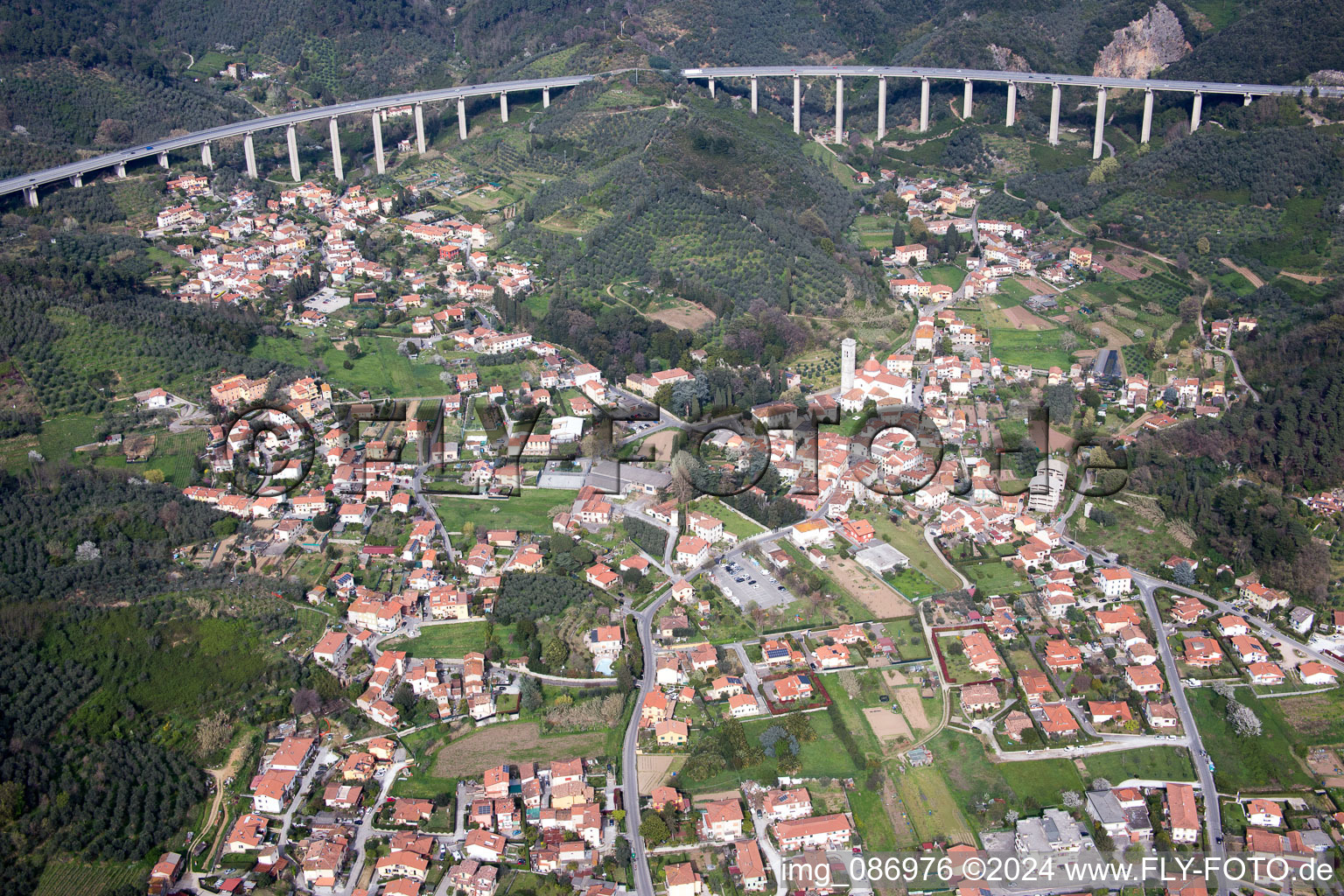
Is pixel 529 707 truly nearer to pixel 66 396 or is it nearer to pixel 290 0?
pixel 66 396

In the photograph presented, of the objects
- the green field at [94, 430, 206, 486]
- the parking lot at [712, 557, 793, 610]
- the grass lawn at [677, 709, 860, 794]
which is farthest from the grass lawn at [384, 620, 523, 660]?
the green field at [94, 430, 206, 486]

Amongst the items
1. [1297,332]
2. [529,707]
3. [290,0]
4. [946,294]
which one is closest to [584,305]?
[946,294]

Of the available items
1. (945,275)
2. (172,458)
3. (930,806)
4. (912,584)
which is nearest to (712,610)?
(912,584)

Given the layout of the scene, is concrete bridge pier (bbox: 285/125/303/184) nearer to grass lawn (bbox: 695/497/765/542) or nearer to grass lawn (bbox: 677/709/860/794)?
grass lawn (bbox: 695/497/765/542)

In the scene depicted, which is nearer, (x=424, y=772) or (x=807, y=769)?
(x=807, y=769)

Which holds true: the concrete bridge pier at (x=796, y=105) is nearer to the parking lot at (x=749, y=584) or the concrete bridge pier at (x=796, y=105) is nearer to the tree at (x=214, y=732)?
the parking lot at (x=749, y=584)

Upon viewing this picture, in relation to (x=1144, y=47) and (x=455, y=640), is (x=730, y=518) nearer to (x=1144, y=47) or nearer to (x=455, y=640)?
(x=455, y=640)

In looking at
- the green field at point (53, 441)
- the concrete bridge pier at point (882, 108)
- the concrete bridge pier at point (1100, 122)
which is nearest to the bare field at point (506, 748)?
the green field at point (53, 441)
